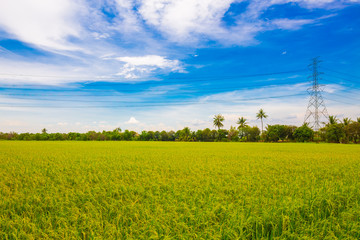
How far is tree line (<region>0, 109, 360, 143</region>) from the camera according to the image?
57.0 metres

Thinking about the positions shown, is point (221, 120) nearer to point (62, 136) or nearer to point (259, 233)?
point (62, 136)

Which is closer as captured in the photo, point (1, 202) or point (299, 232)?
point (299, 232)

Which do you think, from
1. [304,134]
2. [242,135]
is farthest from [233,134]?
[304,134]

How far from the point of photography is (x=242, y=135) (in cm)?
8338

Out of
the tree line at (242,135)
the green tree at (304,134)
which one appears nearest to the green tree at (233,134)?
the tree line at (242,135)

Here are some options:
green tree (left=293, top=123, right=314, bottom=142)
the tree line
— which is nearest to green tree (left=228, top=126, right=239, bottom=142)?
the tree line

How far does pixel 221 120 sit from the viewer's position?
96562 millimetres

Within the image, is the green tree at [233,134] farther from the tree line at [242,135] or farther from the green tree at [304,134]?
the green tree at [304,134]

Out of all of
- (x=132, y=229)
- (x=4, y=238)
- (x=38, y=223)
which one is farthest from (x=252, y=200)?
(x=4, y=238)

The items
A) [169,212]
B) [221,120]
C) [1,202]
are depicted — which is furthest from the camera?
[221,120]

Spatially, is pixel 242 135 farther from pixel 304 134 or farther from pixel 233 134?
pixel 304 134

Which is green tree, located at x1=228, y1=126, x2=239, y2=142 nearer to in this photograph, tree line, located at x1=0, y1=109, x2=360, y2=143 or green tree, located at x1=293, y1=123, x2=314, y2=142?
tree line, located at x1=0, y1=109, x2=360, y2=143

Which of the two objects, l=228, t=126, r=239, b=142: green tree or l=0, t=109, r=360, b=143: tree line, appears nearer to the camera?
l=0, t=109, r=360, b=143: tree line

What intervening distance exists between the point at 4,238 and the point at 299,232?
5.08 m
